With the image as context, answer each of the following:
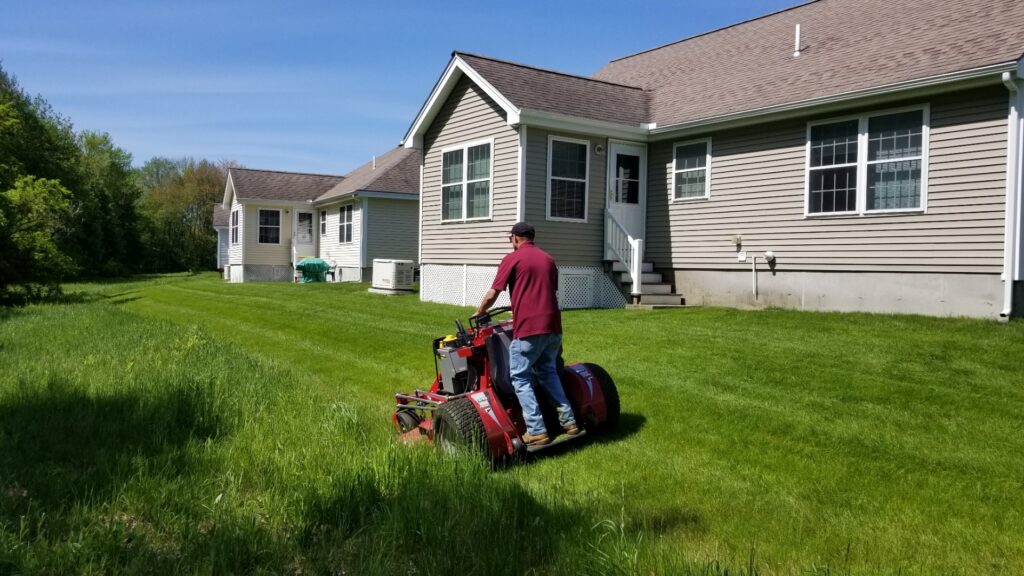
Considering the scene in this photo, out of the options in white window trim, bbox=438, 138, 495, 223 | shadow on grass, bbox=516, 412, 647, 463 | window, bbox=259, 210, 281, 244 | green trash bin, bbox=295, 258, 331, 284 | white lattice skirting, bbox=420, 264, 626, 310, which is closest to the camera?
shadow on grass, bbox=516, 412, 647, 463

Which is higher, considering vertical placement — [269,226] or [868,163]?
[868,163]

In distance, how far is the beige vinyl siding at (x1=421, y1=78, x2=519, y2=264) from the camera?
15492 mm

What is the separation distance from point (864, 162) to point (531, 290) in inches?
385

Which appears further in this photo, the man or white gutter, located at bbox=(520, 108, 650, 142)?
white gutter, located at bbox=(520, 108, 650, 142)

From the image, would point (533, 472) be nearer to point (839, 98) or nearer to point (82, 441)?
point (82, 441)

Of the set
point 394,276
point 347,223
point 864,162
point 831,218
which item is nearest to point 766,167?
point 831,218

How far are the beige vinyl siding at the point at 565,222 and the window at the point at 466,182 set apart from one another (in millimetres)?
1335

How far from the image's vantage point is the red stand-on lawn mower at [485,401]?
5.04 metres

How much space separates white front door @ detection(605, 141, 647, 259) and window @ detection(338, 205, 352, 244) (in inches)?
605

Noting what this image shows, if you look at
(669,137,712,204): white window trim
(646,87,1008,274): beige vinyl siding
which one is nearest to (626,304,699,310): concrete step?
(646,87,1008,274): beige vinyl siding

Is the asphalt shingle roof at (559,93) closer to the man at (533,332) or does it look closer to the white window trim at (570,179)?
the white window trim at (570,179)

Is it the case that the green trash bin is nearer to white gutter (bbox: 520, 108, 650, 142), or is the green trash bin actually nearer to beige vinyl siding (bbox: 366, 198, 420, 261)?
beige vinyl siding (bbox: 366, 198, 420, 261)

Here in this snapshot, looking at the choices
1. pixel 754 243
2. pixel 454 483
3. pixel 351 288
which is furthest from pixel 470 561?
pixel 351 288

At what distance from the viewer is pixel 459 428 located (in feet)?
16.2
